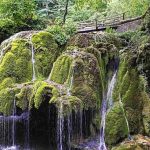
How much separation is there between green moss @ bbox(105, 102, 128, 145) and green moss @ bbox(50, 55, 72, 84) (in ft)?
7.63

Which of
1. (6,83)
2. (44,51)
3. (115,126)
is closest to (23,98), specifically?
(6,83)

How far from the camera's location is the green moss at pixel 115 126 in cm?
1253

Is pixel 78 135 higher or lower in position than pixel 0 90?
lower

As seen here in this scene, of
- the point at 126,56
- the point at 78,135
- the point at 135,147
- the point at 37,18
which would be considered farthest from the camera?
the point at 37,18

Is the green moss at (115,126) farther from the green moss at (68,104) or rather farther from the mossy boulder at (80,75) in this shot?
the green moss at (68,104)

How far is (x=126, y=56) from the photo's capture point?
13.9 meters

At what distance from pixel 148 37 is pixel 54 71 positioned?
4212 mm

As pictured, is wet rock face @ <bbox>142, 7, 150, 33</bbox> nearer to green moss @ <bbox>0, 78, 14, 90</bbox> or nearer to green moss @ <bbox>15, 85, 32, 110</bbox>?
green moss @ <bbox>15, 85, 32, 110</bbox>

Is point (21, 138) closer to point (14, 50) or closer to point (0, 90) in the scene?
point (0, 90)

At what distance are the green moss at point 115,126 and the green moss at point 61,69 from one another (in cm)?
232

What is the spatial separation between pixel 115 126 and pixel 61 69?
3.15 meters

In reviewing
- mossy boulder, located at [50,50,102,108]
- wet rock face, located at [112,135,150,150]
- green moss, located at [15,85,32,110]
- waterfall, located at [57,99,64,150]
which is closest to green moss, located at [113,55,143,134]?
wet rock face, located at [112,135,150,150]

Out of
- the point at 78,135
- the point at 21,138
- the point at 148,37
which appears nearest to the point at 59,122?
the point at 78,135

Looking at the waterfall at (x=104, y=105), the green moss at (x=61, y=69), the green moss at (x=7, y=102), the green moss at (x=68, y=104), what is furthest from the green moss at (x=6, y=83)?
the waterfall at (x=104, y=105)
